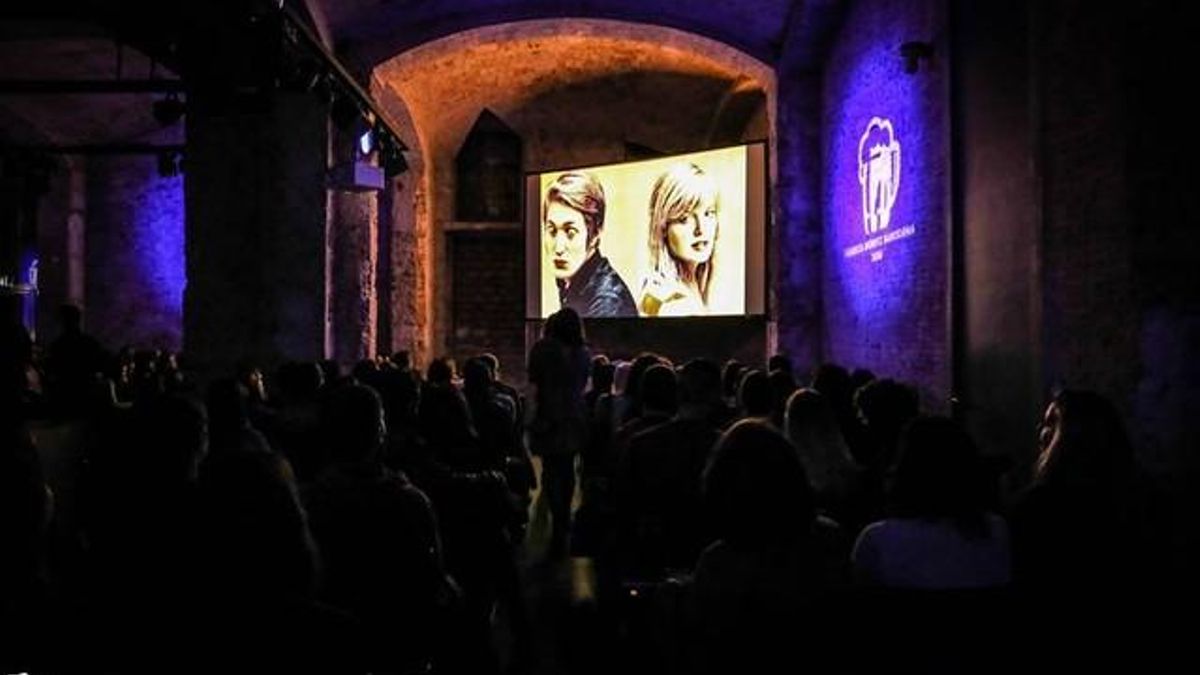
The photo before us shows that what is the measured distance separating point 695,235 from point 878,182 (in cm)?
372

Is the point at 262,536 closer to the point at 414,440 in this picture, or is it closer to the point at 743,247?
the point at 414,440

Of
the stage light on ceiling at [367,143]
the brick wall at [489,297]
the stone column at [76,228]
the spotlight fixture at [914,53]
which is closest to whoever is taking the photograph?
the spotlight fixture at [914,53]

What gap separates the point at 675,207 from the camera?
1352cm

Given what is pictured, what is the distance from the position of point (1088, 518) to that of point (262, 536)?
212 cm

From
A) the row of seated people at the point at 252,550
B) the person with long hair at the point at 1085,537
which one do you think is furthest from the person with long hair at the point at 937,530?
the row of seated people at the point at 252,550

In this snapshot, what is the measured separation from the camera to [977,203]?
757 cm

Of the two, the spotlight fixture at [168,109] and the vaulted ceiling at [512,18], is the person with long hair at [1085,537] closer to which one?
the spotlight fixture at [168,109]

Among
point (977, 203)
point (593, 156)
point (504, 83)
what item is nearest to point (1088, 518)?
point (977, 203)

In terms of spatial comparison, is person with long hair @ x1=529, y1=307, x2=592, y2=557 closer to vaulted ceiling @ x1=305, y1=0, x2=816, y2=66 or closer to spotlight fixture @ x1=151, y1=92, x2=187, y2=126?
spotlight fixture @ x1=151, y1=92, x2=187, y2=126

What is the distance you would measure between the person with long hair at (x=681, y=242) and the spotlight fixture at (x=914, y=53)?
4718 millimetres

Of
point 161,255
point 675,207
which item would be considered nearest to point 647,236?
point 675,207

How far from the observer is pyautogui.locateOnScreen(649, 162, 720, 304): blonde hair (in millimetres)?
13180

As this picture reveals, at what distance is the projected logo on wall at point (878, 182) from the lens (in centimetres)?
926

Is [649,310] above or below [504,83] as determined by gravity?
below
